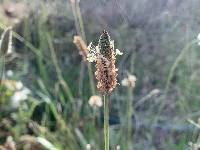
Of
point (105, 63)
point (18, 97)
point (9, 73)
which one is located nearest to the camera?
point (105, 63)

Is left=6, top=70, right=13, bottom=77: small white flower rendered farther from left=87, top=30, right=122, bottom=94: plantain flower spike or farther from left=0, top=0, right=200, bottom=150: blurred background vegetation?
left=87, top=30, right=122, bottom=94: plantain flower spike

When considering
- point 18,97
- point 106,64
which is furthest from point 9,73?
point 106,64

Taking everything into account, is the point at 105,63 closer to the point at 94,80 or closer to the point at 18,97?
the point at 18,97

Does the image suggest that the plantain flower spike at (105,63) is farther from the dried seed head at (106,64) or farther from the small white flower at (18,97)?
the small white flower at (18,97)

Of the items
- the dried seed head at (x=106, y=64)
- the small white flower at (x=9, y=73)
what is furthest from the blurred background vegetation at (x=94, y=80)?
the dried seed head at (x=106, y=64)

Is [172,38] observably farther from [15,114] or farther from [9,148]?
[9,148]

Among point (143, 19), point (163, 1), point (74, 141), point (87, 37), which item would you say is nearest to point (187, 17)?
point (163, 1)
